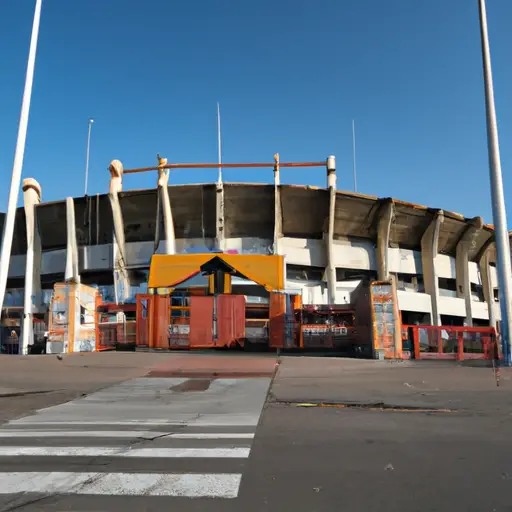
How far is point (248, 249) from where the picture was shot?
32.1 meters

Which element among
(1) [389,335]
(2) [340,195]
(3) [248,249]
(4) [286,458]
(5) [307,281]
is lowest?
(4) [286,458]

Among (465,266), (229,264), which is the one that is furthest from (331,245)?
(465,266)

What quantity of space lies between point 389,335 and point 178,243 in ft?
63.4

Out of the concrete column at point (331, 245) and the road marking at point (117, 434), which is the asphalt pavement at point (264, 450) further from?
the concrete column at point (331, 245)

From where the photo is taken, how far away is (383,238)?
32.5 metres

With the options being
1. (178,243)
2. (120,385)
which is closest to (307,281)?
(178,243)

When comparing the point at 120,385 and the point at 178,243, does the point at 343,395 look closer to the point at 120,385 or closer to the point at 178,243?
the point at 120,385

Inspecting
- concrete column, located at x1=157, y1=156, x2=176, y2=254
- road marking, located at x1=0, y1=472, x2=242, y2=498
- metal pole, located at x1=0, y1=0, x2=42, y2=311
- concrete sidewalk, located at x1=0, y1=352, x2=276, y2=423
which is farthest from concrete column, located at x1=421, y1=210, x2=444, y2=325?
road marking, located at x1=0, y1=472, x2=242, y2=498

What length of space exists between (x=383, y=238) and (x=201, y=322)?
58.1 feet

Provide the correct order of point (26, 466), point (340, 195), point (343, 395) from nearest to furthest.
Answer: point (26, 466) → point (343, 395) → point (340, 195)

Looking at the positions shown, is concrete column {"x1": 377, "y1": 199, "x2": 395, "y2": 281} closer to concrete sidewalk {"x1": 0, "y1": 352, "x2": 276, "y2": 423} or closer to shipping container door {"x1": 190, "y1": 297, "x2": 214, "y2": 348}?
shipping container door {"x1": 190, "y1": 297, "x2": 214, "y2": 348}

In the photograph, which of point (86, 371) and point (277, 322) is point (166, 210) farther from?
point (86, 371)

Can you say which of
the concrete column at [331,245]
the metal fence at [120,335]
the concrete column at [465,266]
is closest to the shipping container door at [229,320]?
the metal fence at [120,335]

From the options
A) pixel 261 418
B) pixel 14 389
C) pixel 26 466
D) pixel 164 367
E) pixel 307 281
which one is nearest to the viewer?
pixel 26 466
